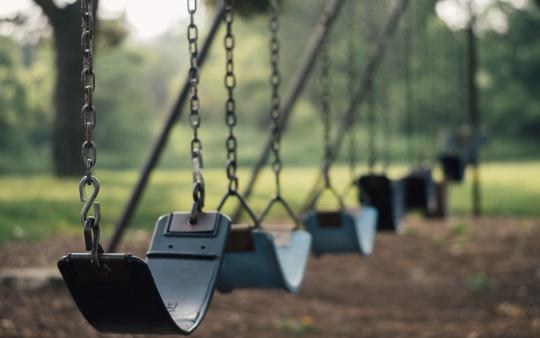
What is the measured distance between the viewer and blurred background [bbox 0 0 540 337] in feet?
29.0

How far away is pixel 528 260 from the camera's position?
7340 mm

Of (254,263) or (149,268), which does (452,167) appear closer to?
(254,263)

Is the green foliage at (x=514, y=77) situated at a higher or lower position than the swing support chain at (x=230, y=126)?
lower

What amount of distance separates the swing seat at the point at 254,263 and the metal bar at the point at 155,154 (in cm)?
230

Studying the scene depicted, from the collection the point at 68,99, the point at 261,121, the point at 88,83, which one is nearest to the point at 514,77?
the point at 261,121

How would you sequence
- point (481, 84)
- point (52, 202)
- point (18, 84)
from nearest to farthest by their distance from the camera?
point (52, 202), point (18, 84), point (481, 84)

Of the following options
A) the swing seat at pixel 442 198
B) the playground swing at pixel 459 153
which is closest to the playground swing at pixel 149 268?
the swing seat at pixel 442 198

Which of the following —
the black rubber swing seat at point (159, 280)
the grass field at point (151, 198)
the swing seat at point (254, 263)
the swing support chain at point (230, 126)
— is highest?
the swing support chain at point (230, 126)

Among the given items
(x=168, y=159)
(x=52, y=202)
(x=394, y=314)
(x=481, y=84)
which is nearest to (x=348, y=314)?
(x=394, y=314)

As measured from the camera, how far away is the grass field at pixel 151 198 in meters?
9.49

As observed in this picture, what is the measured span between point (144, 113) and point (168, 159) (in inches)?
74.8

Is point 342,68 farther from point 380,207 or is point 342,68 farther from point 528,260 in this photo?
point 380,207

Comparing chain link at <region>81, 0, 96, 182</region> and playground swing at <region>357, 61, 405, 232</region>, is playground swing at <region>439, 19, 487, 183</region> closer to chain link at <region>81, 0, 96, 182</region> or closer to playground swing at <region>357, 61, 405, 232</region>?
playground swing at <region>357, 61, 405, 232</region>

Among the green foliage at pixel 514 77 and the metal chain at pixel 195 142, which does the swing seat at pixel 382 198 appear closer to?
the metal chain at pixel 195 142
